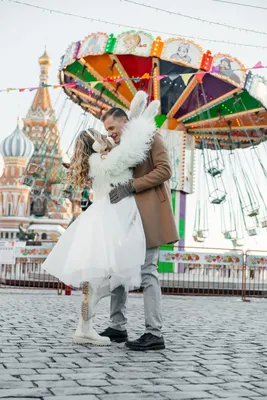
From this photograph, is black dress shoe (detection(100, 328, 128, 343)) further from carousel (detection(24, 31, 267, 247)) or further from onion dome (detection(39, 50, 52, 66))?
onion dome (detection(39, 50, 52, 66))

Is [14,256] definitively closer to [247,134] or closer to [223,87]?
[223,87]

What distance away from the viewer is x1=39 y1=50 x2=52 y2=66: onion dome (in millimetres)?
74875

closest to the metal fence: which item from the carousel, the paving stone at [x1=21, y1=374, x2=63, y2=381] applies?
the carousel

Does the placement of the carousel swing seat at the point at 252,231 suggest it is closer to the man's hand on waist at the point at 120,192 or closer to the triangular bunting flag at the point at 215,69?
the triangular bunting flag at the point at 215,69

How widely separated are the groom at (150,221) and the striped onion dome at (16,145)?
62110 mm

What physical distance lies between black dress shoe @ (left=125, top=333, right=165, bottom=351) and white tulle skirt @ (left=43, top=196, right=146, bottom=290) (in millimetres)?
364

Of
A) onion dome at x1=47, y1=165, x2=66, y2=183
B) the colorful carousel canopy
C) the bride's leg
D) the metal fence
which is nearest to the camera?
the bride's leg

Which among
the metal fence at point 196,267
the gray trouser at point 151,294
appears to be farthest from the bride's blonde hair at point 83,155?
the metal fence at point 196,267

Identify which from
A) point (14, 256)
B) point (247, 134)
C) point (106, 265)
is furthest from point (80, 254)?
point (247, 134)

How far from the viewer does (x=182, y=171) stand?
19.8 meters

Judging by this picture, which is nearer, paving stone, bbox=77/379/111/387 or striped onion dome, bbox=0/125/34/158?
paving stone, bbox=77/379/111/387

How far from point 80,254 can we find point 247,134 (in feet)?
61.9

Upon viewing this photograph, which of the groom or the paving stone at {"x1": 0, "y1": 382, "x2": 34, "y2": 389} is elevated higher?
the groom

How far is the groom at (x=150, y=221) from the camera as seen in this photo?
177 inches
